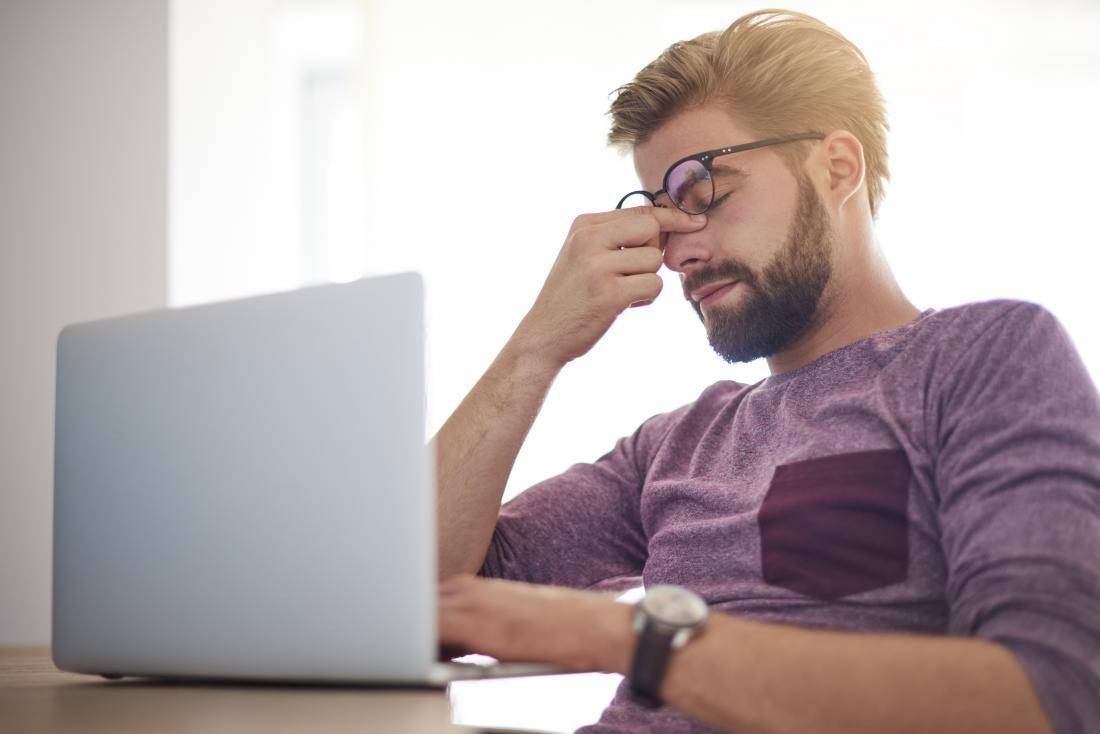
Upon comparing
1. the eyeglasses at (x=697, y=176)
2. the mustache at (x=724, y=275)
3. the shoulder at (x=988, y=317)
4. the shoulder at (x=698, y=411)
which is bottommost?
the shoulder at (x=698, y=411)

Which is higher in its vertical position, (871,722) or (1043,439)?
(1043,439)

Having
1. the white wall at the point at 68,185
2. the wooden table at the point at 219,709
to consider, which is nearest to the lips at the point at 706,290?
the wooden table at the point at 219,709

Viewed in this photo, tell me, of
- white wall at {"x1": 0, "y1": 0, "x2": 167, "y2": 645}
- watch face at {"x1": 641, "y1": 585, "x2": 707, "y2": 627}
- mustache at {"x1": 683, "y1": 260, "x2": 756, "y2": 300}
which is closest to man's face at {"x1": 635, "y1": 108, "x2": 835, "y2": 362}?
mustache at {"x1": 683, "y1": 260, "x2": 756, "y2": 300}

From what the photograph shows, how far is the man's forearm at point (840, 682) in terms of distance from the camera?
0.81 metres

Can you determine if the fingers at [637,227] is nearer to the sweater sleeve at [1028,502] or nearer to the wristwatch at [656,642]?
the sweater sleeve at [1028,502]

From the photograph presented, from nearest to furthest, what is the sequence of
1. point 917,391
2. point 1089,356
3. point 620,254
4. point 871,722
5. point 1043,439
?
1. point 871,722
2. point 1043,439
3. point 917,391
4. point 620,254
5. point 1089,356

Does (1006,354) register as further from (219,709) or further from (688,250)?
(219,709)

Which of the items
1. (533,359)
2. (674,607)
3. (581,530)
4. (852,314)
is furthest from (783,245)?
(674,607)

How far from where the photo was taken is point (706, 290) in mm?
1427

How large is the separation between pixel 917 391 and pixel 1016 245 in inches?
84.2

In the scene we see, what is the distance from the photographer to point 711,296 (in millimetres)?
1428

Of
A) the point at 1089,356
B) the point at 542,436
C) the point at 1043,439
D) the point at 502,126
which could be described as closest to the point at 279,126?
the point at 502,126

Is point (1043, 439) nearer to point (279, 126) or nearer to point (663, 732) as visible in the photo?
point (663, 732)

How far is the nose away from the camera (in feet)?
4.61
